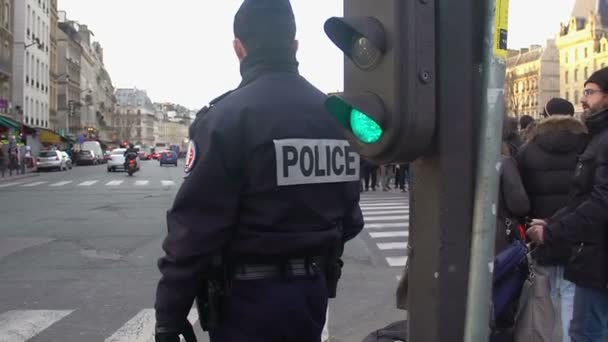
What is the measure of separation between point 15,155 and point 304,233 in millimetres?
40322

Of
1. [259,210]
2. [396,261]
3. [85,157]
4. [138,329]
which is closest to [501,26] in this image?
[259,210]

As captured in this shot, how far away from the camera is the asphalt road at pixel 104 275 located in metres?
5.59

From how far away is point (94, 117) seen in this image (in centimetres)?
10200

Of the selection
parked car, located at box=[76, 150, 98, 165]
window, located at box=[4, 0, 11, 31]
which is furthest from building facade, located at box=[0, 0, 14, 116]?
parked car, located at box=[76, 150, 98, 165]

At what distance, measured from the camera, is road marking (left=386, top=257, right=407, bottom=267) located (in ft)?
28.1

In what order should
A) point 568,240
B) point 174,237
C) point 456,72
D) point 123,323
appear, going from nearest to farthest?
point 456,72, point 174,237, point 568,240, point 123,323

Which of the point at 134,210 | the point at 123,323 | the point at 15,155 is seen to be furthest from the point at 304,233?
the point at 15,155

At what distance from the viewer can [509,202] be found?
3.69 meters

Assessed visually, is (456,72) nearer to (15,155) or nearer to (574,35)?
(15,155)

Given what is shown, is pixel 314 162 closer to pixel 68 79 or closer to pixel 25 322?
pixel 25 322

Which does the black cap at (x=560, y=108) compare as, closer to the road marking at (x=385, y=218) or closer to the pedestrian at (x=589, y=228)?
the pedestrian at (x=589, y=228)

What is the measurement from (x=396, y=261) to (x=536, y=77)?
4205 inches

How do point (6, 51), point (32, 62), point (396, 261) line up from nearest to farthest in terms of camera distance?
point (396, 261) < point (6, 51) < point (32, 62)

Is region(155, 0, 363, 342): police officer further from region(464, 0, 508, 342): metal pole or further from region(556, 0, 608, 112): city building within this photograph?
region(556, 0, 608, 112): city building
